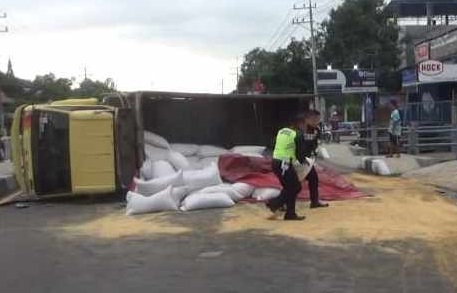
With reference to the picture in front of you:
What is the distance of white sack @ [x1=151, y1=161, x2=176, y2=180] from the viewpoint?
15324 millimetres

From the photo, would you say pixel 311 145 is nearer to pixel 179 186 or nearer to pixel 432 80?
pixel 179 186

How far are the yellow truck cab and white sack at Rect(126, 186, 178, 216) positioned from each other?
200 cm

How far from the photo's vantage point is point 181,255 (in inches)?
370

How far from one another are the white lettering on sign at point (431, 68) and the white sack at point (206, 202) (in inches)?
546

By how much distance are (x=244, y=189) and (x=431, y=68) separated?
13.4 metres

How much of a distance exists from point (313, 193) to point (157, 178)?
335cm

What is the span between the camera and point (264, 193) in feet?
46.3

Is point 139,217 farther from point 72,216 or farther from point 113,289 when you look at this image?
point 113,289

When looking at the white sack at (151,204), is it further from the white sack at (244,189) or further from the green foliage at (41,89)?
the green foliage at (41,89)

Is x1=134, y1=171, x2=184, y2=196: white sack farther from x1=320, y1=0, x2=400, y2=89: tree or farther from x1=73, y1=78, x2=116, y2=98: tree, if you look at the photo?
x1=73, y1=78, x2=116, y2=98: tree

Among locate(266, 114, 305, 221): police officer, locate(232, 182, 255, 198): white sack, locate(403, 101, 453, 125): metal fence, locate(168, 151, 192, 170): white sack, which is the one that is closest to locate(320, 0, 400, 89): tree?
locate(403, 101, 453, 125): metal fence

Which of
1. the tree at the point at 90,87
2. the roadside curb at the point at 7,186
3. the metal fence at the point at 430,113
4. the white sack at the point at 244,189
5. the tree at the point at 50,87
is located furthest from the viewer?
the tree at the point at 90,87

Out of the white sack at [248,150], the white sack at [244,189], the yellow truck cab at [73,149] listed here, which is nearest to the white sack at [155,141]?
the yellow truck cab at [73,149]

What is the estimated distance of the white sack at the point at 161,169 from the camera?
50.3ft
